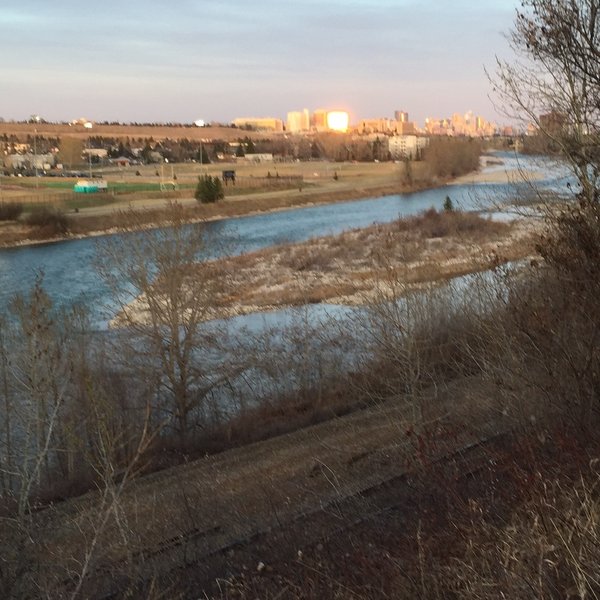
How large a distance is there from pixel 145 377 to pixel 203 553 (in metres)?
5.55

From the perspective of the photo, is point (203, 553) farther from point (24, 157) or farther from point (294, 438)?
point (24, 157)

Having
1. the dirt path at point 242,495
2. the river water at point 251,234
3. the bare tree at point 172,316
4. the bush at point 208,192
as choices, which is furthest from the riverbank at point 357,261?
the bush at point 208,192

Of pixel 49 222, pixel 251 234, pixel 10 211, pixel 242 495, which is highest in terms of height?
pixel 10 211

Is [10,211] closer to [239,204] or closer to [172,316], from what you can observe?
[239,204]

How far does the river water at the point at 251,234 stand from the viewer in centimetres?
1311

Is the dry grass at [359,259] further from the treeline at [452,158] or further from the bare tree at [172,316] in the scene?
the treeline at [452,158]

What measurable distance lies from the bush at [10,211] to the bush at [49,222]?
1.16 m

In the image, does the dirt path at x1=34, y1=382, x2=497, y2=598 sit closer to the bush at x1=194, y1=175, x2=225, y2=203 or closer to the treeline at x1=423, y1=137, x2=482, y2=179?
the bush at x1=194, y1=175, x2=225, y2=203

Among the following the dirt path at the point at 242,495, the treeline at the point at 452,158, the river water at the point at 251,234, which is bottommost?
the dirt path at the point at 242,495

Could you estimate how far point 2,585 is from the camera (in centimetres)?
416

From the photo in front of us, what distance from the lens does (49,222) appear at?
3544 centimetres

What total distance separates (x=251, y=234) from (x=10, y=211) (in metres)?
13.1

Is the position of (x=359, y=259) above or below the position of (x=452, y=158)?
below

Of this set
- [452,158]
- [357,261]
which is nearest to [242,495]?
[357,261]
